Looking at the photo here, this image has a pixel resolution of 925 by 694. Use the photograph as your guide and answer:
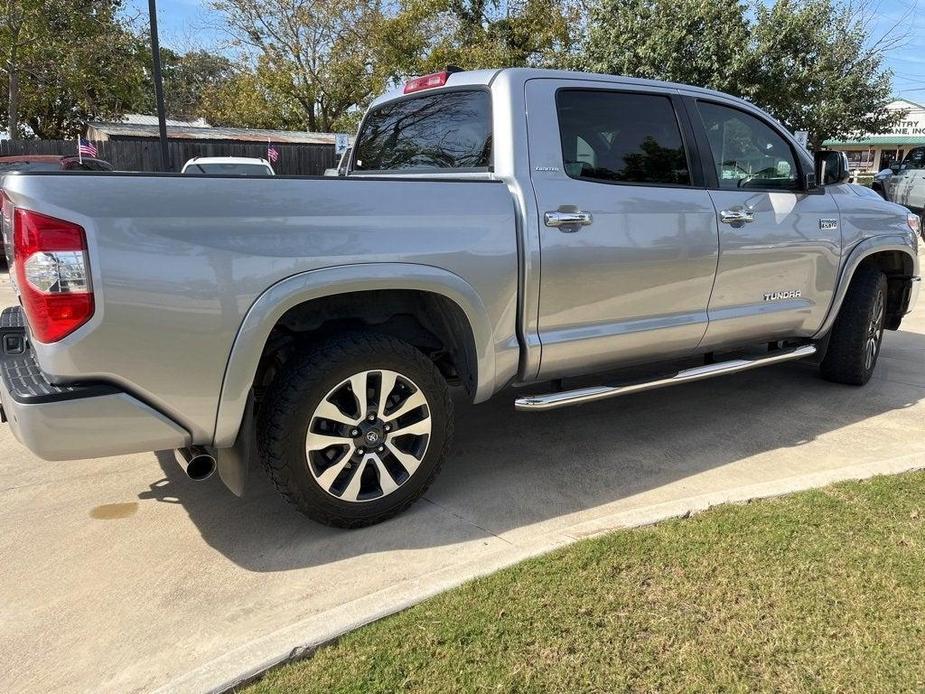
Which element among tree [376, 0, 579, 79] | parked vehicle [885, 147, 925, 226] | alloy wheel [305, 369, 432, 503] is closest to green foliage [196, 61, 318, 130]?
tree [376, 0, 579, 79]

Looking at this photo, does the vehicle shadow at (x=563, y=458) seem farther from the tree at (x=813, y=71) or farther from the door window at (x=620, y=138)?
the tree at (x=813, y=71)

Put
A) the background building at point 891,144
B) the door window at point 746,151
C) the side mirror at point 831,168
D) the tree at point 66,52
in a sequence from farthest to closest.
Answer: the background building at point 891,144, the tree at point 66,52, the side mirror at point 831,168, the door window at point 746,151

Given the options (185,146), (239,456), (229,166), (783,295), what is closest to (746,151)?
(783,295)

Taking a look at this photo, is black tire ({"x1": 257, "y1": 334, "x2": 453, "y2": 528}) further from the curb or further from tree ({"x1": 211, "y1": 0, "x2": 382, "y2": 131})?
tree ({"x1": 211, "y1": 0, "x2": 382, "y2": 131})

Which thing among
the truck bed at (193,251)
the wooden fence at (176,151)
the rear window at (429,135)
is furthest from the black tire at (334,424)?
the wooden fence at (176,151)

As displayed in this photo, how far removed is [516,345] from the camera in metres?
3.37

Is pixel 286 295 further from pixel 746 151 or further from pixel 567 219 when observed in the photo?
pixel 746 151

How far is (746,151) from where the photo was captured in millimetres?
4391

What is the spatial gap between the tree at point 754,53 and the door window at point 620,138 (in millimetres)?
14533

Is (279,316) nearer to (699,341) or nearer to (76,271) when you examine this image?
(76,271)

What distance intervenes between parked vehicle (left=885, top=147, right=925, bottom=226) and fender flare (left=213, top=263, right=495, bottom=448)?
14.9 metres

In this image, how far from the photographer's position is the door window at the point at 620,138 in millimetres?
3566

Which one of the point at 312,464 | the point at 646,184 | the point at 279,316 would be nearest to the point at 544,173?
the point at 646,184

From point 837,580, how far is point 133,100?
83.5ft
